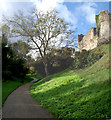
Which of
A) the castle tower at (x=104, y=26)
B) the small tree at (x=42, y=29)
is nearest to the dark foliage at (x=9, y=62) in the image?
the small tree at (x=42, y=29)

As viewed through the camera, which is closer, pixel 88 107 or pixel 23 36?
pixel 88 107

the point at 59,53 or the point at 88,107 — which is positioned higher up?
the point at 59,53

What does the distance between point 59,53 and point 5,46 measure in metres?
7.42

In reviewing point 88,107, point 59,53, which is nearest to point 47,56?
point 59,53

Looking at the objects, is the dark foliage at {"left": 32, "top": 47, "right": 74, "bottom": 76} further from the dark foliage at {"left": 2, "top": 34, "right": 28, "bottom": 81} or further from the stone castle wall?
the stone castle wall

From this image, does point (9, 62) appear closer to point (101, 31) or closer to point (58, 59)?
point (58, 59)

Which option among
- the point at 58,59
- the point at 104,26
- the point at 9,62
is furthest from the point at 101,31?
the point at 9,62

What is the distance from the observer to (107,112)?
342 centimetres

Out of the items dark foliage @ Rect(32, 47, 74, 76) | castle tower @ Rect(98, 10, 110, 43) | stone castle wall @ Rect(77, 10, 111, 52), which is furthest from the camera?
dark foliage @ Rect(32, 47, 74, 76)

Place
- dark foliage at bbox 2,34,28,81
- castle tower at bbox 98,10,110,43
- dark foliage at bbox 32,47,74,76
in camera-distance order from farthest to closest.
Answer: dark foliage at bbox 32,47,74,76, dark foliage at bbox 2,34,28,81, castle tower at bbox 98,10,110,43

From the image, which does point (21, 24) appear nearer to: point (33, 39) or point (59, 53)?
point (33, 39)

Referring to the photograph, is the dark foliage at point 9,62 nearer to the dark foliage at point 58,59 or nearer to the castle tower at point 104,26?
the dark foliage at point 58,59

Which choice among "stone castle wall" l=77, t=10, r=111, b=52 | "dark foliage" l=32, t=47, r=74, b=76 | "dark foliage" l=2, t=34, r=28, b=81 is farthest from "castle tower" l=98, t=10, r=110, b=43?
"dark foliage" l=2, t=34, r=28, b=81

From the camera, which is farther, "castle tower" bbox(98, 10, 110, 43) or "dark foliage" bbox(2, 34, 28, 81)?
"dark foliage" bbox(2, 34, 28, 81)
